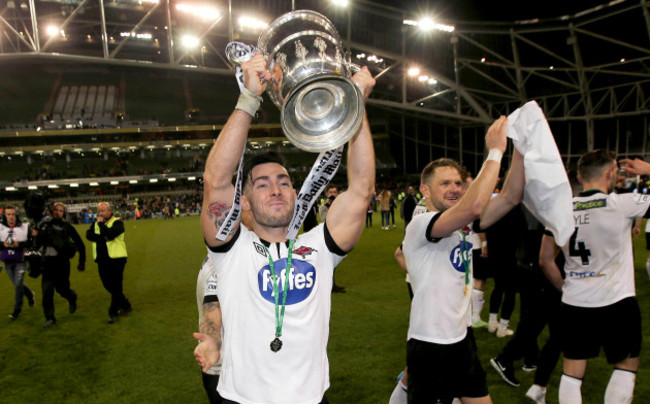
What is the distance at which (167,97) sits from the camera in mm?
53219

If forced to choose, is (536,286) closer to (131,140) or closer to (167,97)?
(131,140)

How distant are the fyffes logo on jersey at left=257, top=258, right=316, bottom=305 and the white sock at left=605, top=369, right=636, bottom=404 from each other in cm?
246

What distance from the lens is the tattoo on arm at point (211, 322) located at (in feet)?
7.35

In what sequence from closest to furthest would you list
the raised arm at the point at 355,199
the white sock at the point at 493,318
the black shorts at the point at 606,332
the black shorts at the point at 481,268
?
the raised arm at the point at 355,199 → the black shorts at the point at 606,332 → the white sock at the point at 493,318 → the black shorts at the point at 481,268

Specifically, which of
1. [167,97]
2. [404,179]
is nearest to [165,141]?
[167,97]

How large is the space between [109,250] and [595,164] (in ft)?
21.6

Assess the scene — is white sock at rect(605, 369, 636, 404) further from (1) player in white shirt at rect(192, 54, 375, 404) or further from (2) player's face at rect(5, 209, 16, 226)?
(2) player's face at rect(5, 209, 16, 226)

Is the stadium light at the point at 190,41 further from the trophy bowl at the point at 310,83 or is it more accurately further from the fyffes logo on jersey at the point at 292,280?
the fyffes logo on jersey at the point at 292,280

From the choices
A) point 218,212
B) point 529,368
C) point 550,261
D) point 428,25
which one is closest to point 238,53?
point 218,212

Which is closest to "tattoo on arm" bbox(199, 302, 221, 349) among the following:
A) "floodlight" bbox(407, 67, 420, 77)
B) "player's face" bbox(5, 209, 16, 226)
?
"player's face" bbox(5, 209, 16, 226)

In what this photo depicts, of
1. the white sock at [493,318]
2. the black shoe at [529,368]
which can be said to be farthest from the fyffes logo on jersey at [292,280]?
the white sock at [493,318]

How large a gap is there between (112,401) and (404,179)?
39664 millimetres

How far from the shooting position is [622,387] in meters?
2.89

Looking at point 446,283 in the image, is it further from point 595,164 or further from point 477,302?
point 477,302
